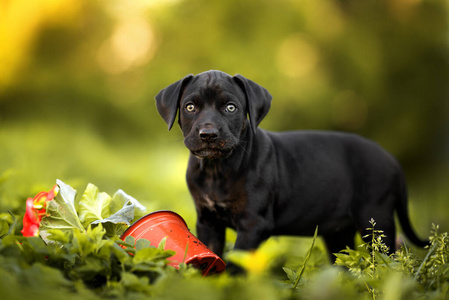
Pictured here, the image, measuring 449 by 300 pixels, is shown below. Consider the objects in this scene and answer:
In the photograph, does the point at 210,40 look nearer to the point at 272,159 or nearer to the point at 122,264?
the point at 272,159

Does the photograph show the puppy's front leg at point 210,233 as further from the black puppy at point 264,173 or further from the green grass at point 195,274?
the green grass at point 195,274

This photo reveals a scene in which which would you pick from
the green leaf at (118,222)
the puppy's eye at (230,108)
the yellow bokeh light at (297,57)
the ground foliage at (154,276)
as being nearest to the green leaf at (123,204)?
the green leaf at (118,222)

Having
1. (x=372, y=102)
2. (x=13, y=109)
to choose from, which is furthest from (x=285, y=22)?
(x=13, y=109)

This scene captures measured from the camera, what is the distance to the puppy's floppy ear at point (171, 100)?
3.37 m

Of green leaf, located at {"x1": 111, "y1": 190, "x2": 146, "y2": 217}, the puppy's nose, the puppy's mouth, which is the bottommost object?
green leaf, located at {"x1": 111, "y1": 190, "x2": 146, "y2": 217}

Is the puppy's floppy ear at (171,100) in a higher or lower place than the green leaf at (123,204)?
higher

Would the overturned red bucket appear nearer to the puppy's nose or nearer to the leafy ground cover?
the leafy ground cover

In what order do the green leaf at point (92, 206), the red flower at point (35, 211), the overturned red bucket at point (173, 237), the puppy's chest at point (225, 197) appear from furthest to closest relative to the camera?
1. the puppy's chest at point (225, 197)
2. the green leaf at point (92, 206)
3. the red flower at point (35, 211)
4. the overturned red bucket at point (173, 237)

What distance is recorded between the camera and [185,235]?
286cm

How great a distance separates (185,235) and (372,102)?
6.61 m

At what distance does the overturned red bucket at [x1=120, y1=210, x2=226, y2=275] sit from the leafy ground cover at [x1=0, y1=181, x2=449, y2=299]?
0.49 feet

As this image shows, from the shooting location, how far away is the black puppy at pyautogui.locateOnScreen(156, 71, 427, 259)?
3.29 m

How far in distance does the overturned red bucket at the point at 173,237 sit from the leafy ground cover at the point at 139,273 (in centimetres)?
15

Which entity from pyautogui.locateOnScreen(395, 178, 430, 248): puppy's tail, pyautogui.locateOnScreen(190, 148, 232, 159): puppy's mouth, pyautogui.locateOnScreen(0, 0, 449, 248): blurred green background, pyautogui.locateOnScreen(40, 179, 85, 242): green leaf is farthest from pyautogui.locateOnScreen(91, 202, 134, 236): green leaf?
→ pyautogui.locateOnScreen(0, 0, 449, 248): blurred green background
